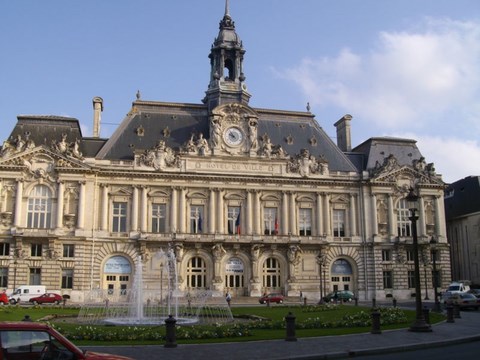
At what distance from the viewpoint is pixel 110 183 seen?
5834 cm

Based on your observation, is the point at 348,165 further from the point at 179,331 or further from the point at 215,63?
the point at 179,331

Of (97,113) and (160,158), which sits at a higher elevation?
(97,113)

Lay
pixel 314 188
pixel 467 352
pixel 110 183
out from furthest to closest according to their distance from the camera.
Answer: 1. pixel 314 188
2. pixel 110 183
3. pixel 467 352

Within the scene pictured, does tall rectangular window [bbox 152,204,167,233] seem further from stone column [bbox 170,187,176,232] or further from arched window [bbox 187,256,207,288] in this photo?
arched window [bbox 187,256,207,288]

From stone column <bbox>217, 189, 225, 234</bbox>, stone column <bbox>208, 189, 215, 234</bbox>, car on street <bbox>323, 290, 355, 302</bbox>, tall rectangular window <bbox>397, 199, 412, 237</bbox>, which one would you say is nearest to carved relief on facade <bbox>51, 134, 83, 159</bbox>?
stone column <bbox>208, 189, 215, 234</bbox>

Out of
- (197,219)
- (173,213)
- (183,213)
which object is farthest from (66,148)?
(197,219)

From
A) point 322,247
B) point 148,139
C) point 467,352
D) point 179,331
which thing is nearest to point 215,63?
point 148,139

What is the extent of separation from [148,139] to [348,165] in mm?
23285

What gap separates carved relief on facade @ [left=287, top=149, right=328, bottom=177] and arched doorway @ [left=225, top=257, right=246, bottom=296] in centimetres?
1182

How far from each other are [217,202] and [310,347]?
40.6m

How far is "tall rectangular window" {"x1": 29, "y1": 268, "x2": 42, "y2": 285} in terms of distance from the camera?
5481cm

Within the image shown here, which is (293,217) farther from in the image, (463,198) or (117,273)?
(463,198)

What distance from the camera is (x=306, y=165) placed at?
63.0m

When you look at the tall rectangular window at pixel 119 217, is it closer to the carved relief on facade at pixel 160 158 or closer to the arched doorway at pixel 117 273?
the arched doorway at pixel 117 273
